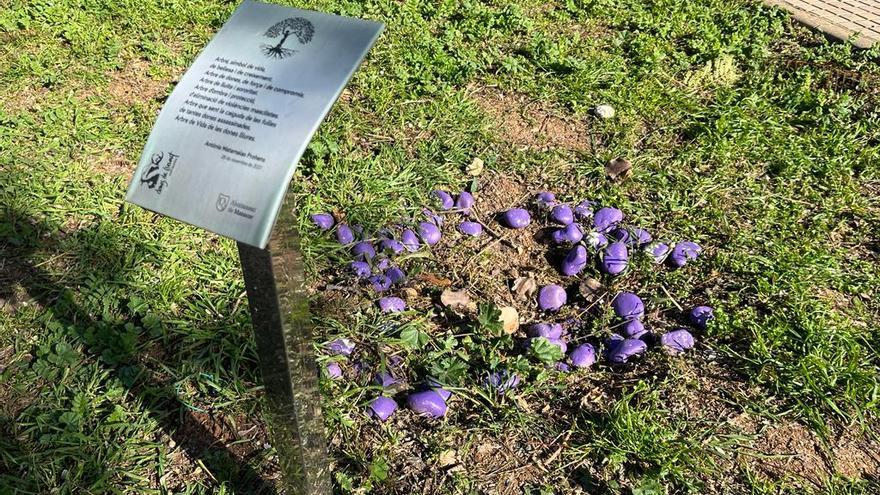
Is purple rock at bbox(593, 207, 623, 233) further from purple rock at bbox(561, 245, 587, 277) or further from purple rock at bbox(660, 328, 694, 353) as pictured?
purple rock at bbox(660, 328, 694, 353)

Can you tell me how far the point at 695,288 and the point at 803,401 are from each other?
564 millimetres

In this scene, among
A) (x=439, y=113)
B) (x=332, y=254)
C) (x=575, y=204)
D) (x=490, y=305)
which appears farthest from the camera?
(x=439, y=113)

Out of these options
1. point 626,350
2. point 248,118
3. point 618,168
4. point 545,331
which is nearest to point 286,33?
point 248,118

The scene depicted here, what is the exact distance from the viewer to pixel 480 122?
11.6ft

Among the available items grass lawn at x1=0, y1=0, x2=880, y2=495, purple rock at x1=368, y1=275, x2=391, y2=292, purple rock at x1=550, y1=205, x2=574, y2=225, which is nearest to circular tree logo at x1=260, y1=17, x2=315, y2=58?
grass lawn at x1=0, y1=0, x2=880, y2=495

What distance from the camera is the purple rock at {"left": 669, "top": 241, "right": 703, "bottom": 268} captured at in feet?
9.32

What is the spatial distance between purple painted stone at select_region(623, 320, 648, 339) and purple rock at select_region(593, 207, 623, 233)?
49 cm

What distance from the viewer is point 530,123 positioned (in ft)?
11.9

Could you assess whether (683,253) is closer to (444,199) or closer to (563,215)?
(563,215)

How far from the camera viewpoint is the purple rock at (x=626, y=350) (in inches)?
96.7

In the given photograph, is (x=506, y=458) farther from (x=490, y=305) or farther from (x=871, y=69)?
(x=871, y=69)

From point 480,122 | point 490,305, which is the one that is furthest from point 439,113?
point 490,305

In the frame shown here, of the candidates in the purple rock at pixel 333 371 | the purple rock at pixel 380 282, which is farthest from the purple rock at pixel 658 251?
the purple rock at pixel 333 371

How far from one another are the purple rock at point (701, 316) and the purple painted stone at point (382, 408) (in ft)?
3.52
